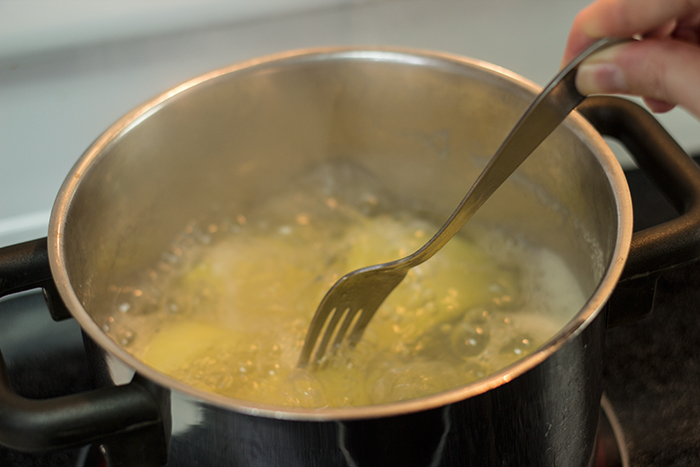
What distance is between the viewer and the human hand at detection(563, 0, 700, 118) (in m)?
0.32

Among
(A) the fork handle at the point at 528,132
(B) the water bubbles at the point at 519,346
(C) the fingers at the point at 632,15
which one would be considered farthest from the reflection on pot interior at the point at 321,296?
(C) the fingers at the point at 632,15

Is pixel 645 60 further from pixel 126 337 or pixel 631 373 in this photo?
pixel 126 337

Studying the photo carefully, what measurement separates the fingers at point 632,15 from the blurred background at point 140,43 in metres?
0.32

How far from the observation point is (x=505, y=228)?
0.60 m

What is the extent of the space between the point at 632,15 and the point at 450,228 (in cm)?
16

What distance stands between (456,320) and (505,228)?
11 cm

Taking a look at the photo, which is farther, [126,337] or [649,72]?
[126,337]

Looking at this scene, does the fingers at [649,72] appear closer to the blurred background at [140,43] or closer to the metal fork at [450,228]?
the metal fork at [450,228]

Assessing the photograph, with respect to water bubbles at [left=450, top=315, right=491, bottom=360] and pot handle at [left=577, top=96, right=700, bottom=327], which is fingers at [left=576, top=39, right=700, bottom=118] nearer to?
pot handle at [left=577, top=96, right=700, bottom=327]

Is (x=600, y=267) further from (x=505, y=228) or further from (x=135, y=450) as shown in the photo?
(x=135, y=450)

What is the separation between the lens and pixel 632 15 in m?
0.35

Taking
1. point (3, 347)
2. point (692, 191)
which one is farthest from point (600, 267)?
point (3, 347)

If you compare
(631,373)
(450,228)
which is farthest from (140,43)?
(631,373)

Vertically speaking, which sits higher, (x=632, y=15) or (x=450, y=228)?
(x=632, y=15)
